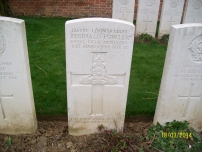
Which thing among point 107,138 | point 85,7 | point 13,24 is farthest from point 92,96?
point 85,7

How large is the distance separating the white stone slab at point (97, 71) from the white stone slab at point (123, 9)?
15.9 feet

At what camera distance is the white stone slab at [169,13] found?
22.6 feet

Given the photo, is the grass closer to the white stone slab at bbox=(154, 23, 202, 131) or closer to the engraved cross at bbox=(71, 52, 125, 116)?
the white stone slab at bbox=(154, 23, 202, 131)

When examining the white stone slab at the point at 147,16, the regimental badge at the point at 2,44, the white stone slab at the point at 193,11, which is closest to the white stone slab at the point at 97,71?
the regimental badge at the point at 2,44

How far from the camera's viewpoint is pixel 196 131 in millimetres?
3162

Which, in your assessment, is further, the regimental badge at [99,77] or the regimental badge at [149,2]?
the regimental badge at [149,2]

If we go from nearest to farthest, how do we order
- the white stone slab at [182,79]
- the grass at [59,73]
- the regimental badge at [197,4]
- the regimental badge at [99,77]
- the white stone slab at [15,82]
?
1. the white stone slab at [15,82]
2. the white stone slab at [182,79]
3. the regimental badge at [99,77]
4. the grass at [59,73]
5. the regimental badge at [197,4]

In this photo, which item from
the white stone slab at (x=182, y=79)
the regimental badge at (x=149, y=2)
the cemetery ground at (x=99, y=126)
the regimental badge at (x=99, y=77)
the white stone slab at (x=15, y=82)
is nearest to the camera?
the white stone slab at (x=15, y=82)

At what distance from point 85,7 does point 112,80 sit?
7517mm

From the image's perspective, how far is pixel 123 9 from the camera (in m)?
6.96

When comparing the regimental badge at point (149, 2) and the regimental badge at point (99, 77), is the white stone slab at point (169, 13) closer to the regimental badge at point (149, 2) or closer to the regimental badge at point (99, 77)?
the regimental badge at point (149, 2)

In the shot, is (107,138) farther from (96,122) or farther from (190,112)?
(190,112)
